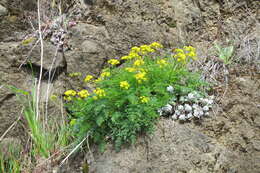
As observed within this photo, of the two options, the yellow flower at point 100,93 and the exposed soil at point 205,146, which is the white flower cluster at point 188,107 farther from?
the yellow flower at point 100,93

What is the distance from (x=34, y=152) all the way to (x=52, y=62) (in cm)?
133

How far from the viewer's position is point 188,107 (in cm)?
252

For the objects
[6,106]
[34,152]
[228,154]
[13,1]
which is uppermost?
[13,1]

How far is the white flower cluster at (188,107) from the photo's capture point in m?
2.52

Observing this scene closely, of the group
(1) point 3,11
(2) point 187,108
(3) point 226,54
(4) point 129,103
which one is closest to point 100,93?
(4) point 129,103

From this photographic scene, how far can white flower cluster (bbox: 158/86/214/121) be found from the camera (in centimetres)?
252

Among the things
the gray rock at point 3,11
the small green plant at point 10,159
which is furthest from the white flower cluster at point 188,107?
the gray rock at point 3,11

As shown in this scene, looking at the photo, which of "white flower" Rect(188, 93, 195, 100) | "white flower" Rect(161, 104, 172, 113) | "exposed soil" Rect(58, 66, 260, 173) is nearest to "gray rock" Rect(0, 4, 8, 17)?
"exposed soil" Rect(58, 66, 260, 173)

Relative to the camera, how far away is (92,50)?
372cm

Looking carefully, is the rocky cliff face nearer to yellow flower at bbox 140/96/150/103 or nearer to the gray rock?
the gray rock

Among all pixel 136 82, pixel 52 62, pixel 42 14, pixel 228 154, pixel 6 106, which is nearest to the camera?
pixel 228 154

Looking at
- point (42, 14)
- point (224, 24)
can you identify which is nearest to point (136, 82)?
point (224, 24)

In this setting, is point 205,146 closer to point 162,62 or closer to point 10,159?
point 162,62

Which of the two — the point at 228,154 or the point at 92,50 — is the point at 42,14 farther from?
the point at 228,154
